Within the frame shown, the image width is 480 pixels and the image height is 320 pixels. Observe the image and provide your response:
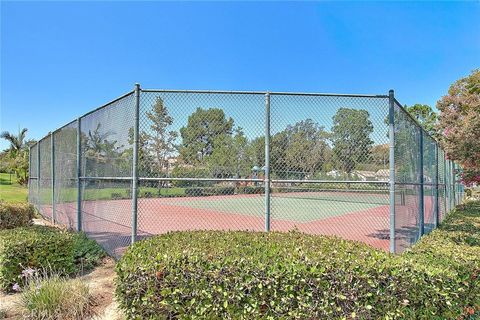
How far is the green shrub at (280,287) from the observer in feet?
7.91

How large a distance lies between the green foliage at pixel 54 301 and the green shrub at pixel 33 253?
719 mm

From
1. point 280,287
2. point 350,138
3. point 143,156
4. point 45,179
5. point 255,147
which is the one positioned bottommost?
point 280,287

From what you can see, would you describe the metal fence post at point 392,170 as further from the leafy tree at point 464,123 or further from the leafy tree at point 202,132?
the leafy tree at point 464,123

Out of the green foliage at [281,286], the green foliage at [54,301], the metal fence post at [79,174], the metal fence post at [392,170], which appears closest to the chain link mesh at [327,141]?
the metal fence post at [392,170]

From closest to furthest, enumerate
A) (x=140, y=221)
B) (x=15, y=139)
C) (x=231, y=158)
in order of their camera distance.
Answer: (x=231, y=158), (x=140, y=221), (x=15, y=139)

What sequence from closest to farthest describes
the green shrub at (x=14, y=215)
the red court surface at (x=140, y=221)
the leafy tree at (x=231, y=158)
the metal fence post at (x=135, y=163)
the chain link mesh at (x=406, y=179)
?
the metal fence post at (x=135, y=163) → the leafy tree at (x=231, y=158) → the chain link mesh at (x=406, y=179) → the red court surface at (x=140, y=221) → the green shrub at (x=14, y=215)

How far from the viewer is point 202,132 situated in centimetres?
452

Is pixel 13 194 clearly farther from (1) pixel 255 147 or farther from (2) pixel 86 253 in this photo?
(1) pixel 255 147

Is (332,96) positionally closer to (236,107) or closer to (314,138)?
(314,138)

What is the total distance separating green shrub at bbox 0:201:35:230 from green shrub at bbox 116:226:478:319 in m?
6.12

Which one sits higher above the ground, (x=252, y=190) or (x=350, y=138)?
(x=350, y=138)

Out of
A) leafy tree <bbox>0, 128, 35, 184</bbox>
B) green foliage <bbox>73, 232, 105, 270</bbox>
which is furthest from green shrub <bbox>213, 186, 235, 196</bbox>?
leafy tree <bbox>0, 128, 35, 184</bbox>

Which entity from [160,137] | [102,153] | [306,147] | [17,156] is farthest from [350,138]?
[17,156]

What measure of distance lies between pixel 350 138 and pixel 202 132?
219 cm
